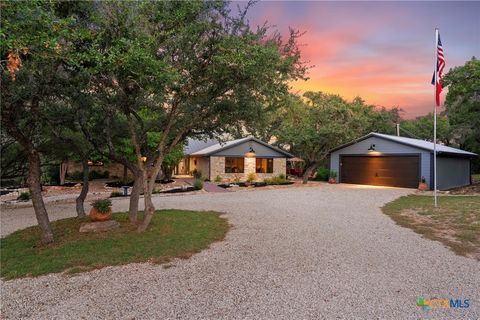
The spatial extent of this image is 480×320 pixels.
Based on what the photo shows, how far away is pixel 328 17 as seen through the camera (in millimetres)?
10836

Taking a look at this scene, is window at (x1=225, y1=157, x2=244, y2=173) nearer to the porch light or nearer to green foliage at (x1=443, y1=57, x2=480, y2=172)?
the porch light

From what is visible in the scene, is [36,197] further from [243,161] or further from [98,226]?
[243,161]

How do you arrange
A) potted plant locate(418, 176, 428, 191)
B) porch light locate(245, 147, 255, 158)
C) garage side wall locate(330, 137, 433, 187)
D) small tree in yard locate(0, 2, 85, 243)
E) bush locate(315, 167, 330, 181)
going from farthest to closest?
bush locate(315, 167, 330, 181)
porch light locate(245, 147, 255, 158)
garage side wall locate(330, 137, 433, 187)
potted plant locate(418, 176, 428, 191)
small tree in yard locate(0, 2, 85, 243)

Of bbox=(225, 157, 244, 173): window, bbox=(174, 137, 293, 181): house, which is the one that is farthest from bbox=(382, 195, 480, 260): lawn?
bbox=(225, 157, 244, 173): window

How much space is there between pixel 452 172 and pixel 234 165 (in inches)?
684

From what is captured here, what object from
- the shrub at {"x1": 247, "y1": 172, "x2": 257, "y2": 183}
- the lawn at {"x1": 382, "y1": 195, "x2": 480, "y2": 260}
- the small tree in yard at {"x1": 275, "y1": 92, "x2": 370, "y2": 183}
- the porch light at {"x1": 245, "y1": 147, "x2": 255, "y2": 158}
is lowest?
the lawn at {"x1": 382, "y1": 195, "x2": 480, "y2": 260}

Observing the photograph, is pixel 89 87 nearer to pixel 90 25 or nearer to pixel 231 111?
pixel 90 25

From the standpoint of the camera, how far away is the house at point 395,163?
64.9 feet

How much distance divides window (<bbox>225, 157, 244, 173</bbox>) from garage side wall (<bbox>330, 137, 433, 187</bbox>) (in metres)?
8.16

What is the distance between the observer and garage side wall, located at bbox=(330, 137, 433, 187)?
63.3ft

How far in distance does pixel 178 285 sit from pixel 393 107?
4275 centimetres

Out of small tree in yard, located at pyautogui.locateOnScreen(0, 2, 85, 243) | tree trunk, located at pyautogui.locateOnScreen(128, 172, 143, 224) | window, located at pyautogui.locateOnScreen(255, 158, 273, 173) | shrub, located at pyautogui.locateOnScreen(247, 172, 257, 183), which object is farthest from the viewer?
window, located at pyautogui.locateOnScreen(255, 158, 273, 173)

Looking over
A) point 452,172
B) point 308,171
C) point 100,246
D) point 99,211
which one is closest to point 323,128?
point 308,171

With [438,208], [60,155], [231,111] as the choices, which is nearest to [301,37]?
[231,111]
